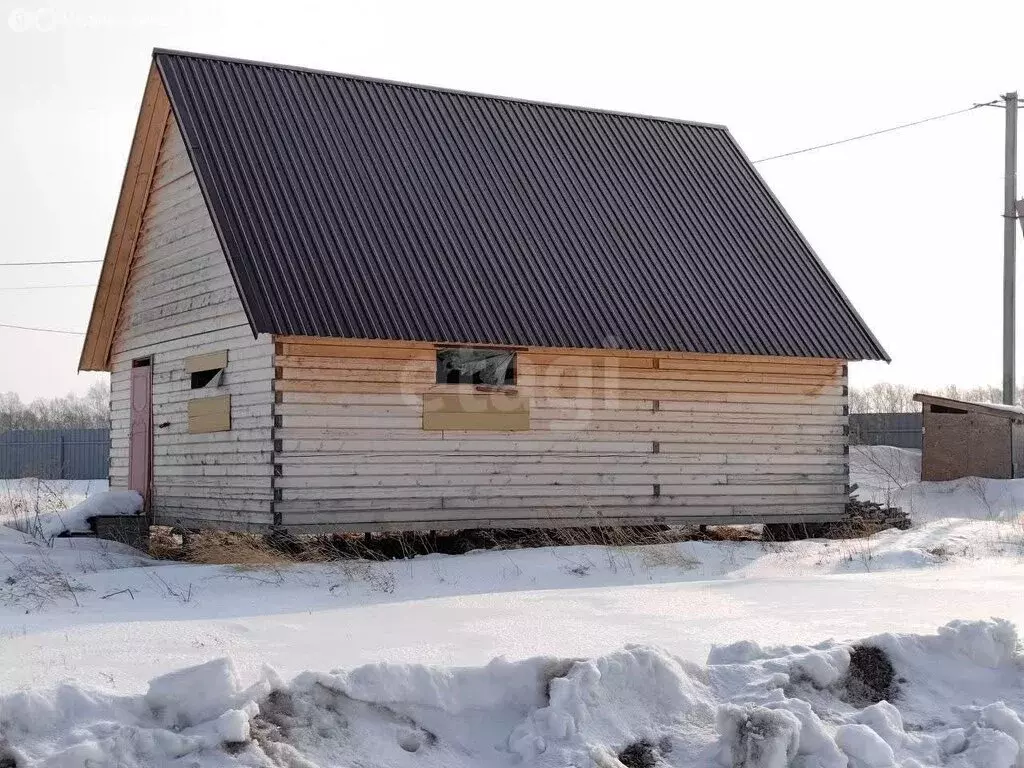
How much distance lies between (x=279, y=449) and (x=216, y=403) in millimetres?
1909

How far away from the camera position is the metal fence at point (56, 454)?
4203 centimetres

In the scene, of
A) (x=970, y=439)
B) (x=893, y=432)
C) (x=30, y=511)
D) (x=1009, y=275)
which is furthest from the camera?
(x=893, y=432)

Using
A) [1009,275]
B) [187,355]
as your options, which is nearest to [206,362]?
→ [187,355]

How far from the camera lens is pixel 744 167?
2197 cm

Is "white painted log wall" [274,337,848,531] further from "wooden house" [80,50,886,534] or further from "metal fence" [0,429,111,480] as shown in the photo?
"metal fence" [0,429,111,480]

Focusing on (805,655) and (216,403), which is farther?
(216,403)

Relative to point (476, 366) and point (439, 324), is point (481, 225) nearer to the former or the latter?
point (476, 366)

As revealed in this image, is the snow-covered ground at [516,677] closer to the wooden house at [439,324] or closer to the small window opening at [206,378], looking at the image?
the wooden house at [439,324]

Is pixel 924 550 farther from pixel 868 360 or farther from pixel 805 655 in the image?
pixel 805 655

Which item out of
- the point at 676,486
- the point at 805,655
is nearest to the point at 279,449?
the point at 676,486

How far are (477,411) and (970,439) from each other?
14.1 m

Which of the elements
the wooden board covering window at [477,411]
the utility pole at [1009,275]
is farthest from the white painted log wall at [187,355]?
the utility pole at [1009,275]

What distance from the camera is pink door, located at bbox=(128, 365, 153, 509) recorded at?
62.4 feet

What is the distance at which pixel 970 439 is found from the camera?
2652 centimetres
